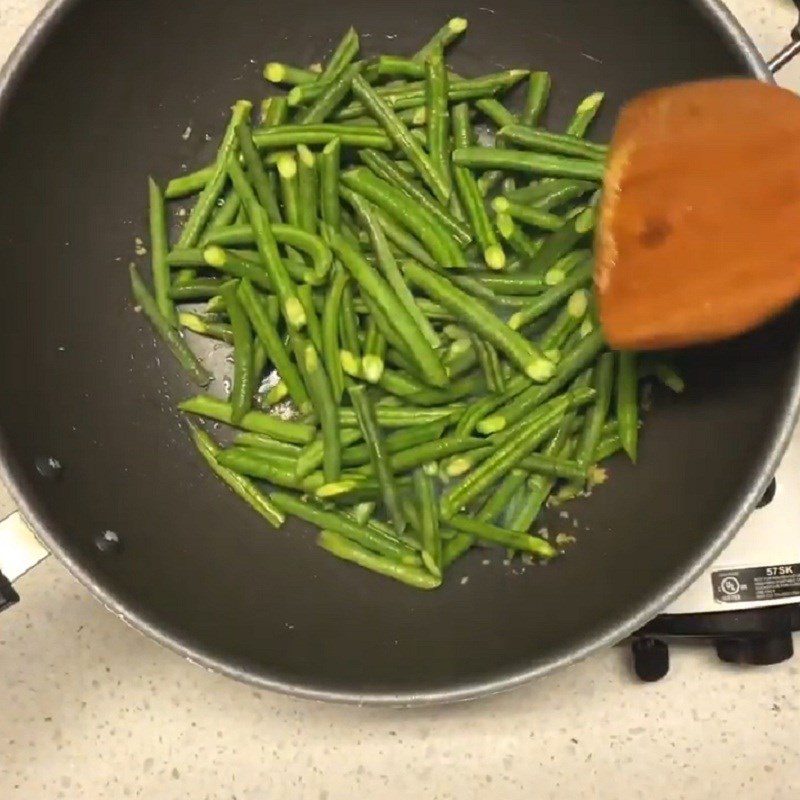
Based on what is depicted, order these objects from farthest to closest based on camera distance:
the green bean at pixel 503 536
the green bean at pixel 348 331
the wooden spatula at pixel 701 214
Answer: the green bean at pixel 348 331 < the green bean at pixel 503 536 < the wooden spatula at pixel 701 214

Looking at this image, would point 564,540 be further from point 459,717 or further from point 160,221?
point 160,221

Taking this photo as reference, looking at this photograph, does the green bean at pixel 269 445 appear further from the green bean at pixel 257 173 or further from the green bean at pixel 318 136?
the green bean at pixel 318 136

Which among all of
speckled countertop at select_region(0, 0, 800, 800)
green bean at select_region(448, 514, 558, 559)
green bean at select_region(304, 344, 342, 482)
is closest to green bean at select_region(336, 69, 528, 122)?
green bean at select_region(304, 344, 342, 482)

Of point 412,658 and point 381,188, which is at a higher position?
point 381,188

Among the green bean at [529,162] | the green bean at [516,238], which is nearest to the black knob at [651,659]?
the green bean at [516,238]

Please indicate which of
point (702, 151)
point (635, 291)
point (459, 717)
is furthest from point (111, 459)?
point (702, 151)

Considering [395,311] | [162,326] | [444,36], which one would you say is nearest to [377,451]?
[395,311]
